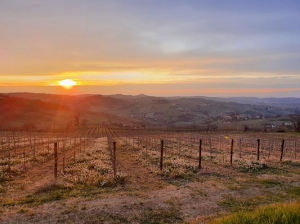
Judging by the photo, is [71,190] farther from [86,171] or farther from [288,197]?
[288,197]

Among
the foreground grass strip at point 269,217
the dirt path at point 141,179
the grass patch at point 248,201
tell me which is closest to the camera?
the foreground grass strip at point 269,217

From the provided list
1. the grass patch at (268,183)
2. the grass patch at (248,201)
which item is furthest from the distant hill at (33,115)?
the grass patch at (248,201)

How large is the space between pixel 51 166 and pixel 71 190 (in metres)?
7.24

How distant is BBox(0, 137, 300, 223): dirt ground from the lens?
9758 mm

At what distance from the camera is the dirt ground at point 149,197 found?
9758 millimetres

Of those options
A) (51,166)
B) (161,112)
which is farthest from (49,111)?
(51,166)

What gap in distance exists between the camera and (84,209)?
10312 millimetres

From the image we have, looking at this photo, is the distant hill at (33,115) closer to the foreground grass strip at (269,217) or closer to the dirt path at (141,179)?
the dirt path at (141,179)

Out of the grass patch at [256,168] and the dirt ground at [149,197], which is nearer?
the dirt ground at [149,197]

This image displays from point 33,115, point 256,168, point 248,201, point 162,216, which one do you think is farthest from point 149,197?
point 33,115

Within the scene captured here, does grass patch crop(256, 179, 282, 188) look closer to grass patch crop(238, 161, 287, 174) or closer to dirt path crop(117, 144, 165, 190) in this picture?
grass patch crop(238, 161, 287, 174)

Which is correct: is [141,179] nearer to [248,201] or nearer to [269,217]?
[248,201]

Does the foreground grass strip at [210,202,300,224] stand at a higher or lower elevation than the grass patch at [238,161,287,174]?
higher

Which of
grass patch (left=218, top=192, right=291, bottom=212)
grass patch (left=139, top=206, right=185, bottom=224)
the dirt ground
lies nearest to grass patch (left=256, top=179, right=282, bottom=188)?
the dirt ground
